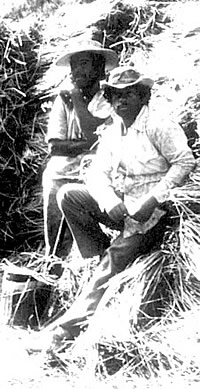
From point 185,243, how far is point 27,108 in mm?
1186

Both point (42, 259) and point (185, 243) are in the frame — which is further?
point (42, 259)

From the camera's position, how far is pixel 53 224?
304cm

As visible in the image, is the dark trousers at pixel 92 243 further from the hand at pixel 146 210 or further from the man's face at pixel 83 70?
the man's face at pixel 83 70

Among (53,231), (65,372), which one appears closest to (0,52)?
(53,231)

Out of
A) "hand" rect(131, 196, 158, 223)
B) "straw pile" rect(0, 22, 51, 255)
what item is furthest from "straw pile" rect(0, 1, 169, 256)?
"hand" rect(131, 196, 158, 223)

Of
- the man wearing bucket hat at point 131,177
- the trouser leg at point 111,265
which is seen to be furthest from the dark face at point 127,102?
the trouser leg at point 111,265

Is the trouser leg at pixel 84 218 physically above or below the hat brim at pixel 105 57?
below

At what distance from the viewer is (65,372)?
2.57 m

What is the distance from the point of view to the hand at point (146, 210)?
102 inches

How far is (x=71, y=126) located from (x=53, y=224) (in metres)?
0.38

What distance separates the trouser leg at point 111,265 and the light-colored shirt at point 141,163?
83 mm

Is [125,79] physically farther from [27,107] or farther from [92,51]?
[27,107]

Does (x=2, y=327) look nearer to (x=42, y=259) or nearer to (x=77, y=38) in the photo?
(x=42, y=259)

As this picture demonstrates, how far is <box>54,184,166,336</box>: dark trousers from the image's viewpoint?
2676mm
